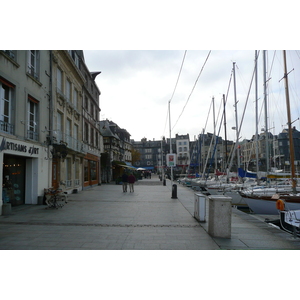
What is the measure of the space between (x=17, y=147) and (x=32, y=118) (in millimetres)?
2833

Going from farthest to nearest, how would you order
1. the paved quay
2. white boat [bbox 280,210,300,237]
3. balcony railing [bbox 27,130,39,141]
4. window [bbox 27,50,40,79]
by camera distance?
window [bbox 27,50,40,79], balcony railing [bbox 27,130,39,141], white boat [bbox 280,210,300,237], the paved quay

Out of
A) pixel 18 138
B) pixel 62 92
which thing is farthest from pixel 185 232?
pixel 62 92

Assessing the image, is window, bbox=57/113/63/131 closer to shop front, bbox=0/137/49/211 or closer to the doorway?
shop front, bbox=0/137/49/211

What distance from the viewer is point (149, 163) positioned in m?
105

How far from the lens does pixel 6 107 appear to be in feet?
35.6

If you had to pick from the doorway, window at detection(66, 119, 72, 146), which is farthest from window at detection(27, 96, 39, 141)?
window at detection(66, 119, 72, 146)

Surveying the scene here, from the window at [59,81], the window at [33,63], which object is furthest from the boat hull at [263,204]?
the window at [59,81]

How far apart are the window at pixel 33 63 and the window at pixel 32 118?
1.34 metres

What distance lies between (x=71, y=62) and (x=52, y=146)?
752 cm

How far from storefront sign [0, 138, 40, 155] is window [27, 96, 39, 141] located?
64 cm

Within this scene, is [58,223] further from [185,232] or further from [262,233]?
[262,233]

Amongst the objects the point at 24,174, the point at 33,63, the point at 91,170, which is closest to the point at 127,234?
the point at 24,174

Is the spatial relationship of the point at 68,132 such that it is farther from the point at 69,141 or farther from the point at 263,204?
the point at 263,204

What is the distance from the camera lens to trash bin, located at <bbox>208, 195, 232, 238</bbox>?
21.1ft
